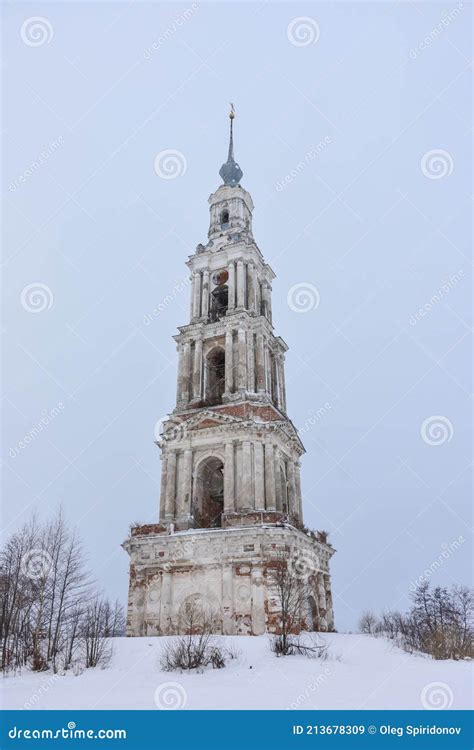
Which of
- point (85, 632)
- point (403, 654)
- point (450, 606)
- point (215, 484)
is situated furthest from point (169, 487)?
point (450, 606)

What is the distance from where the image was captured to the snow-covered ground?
11422mm

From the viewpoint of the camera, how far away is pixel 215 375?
3972 centimetres

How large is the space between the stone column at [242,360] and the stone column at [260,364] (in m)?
1.31

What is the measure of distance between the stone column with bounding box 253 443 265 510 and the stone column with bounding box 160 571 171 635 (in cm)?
632

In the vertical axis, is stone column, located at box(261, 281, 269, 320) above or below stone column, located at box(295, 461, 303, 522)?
above

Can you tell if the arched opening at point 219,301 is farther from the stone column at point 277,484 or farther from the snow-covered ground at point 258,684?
the snow-covered ground at point 258,684

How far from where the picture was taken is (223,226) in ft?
148

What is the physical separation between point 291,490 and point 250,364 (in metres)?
9.18

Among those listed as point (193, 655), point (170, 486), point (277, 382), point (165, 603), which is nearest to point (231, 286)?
point (277, 382)

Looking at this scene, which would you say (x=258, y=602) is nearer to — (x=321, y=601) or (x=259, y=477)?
(x=321, y=601)

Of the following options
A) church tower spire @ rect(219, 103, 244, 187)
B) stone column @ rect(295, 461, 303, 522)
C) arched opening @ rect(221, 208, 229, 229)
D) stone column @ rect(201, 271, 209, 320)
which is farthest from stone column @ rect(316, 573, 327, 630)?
church tower spire @ rect(219, 103, 244, 187)

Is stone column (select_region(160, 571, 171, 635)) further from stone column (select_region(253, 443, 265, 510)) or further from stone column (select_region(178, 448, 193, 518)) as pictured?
stone column (select_region(253, 443, 265, 510))
